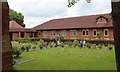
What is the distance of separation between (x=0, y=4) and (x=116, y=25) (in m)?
3.14

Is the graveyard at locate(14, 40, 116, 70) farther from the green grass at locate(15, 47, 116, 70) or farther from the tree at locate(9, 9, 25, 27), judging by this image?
the tree at locate(9, 9, 25, 27)

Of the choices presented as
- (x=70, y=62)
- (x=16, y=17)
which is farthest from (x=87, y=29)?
(x=16, y=17)

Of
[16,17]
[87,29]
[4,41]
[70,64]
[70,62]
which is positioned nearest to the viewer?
[4,41]

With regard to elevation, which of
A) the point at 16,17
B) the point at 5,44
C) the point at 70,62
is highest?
the point at 16,17

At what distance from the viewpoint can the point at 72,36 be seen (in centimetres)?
2909

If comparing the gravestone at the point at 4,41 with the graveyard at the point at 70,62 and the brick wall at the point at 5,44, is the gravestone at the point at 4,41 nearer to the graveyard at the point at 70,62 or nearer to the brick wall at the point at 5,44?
the brick wall at the point at 5,44

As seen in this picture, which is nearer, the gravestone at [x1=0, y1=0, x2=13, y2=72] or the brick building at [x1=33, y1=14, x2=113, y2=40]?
the gravestone at [x1=0, y1=0, x2=13, y2=72]

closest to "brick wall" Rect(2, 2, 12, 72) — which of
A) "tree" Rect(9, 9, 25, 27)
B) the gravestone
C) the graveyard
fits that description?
the gravestone

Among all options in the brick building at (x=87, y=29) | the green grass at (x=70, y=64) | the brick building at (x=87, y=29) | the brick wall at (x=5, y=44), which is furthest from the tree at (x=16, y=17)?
the brick wall at (x=5, y=44)

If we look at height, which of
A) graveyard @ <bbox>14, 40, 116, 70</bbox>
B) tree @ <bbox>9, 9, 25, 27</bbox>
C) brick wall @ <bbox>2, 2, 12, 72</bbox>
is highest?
Answer: tree @ <bbox>9, 9, 25, 27</bbox>

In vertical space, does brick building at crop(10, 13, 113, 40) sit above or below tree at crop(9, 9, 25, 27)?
below

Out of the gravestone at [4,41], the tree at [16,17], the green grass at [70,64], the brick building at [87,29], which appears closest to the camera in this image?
the gravestone at [4,41]

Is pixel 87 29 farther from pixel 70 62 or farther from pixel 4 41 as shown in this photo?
pixel 4 41

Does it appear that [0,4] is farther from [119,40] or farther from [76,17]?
[76,17]
